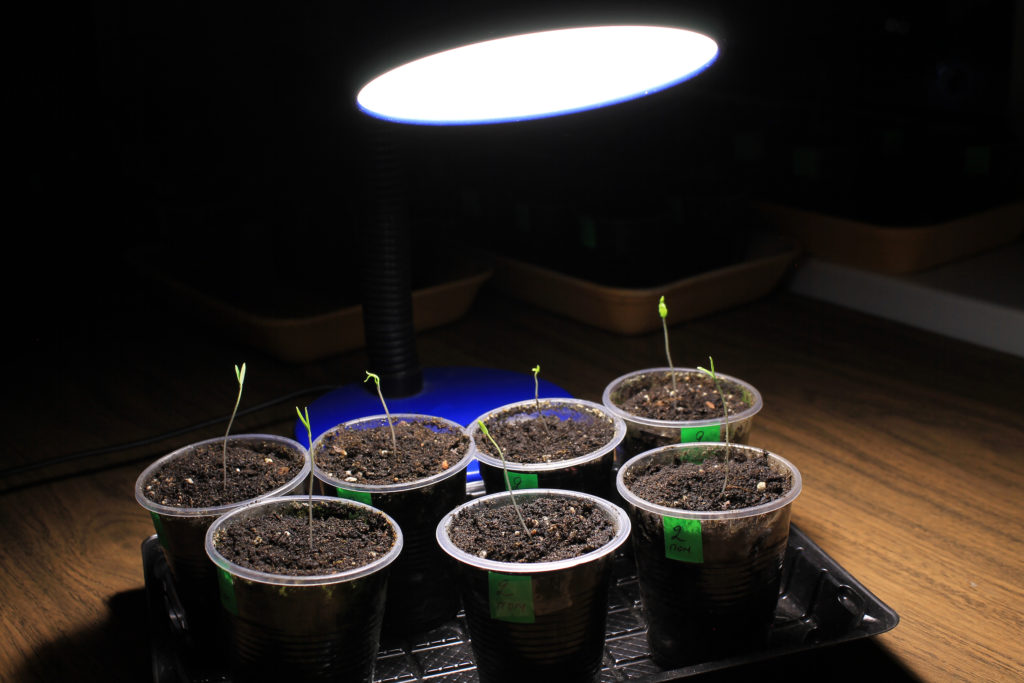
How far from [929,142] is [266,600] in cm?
130

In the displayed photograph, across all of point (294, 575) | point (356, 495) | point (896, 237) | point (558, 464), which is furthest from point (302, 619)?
point (896, 237)

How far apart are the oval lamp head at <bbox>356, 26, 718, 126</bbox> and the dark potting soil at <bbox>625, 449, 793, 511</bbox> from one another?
321mm

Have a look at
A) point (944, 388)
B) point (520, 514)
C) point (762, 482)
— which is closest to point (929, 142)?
point (944, 388)

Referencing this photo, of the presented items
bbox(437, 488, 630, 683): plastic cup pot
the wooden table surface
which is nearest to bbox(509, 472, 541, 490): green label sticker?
bbox(437, 488, 630, 683): plastic cup pot

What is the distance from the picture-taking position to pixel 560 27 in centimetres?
57

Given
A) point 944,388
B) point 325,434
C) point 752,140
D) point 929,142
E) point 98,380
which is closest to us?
point 325,434

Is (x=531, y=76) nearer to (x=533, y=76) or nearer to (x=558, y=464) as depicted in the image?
(x=533, y=76)

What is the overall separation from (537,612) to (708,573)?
146 millimetres

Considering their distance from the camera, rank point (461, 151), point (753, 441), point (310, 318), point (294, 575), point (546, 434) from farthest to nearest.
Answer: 1. point (461, 151)
2. point (310, 318)
3. point (753, 441)
4. point (546, 434)
5. point (294, 575)

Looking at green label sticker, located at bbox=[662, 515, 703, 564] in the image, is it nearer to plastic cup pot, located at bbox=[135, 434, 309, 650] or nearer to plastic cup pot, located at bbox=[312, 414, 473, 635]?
plastic cup pot, located at bbox=[312, 414, 473, 635]

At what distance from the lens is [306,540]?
70 centimetres

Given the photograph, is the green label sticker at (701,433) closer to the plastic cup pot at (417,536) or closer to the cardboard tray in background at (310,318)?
the plastic cup pot at (417,536)

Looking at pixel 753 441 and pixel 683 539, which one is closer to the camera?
pixel 683 539

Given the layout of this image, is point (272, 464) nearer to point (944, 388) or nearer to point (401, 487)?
point (401, 487)
